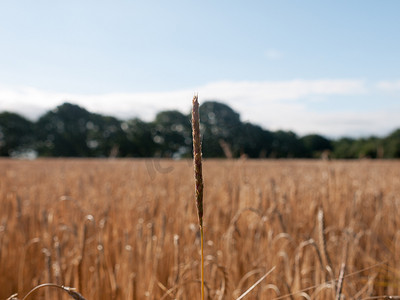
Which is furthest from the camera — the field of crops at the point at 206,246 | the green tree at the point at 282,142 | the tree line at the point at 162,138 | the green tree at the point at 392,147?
the green tree at the point at 392,147

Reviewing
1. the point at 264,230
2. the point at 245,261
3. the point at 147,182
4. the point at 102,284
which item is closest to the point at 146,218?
the point at 264,230

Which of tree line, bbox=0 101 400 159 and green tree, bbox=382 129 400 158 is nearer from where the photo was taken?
tree line, bbox=0 101 400 159

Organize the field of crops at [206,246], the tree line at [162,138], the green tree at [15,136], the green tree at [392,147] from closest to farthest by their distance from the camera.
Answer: the field of crops at [206,246]
the tree line at [162,138]
the green tree at [15,136]
the green tree at [392,147]

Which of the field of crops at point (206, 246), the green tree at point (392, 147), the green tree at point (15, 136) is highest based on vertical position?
the green tree at point (15, 136)

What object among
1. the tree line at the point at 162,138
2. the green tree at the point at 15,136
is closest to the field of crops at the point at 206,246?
the tree line at the point at 162,138

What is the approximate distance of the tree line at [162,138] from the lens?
240 centimetres

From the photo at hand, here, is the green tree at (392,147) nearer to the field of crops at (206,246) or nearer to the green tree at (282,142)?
the green tree at (282,142)

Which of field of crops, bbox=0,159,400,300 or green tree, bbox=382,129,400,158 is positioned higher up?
green tree, bbox=382,129,400,158

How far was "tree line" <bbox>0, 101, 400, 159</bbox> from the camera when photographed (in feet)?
7.89

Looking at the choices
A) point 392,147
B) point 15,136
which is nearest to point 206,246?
point 15,136

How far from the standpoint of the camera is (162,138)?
12.3 ft

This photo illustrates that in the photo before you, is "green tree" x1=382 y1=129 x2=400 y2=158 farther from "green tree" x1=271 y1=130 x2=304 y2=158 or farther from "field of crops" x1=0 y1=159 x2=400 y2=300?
"field of crops" x1=0 y1=159 x2=400 y2=300

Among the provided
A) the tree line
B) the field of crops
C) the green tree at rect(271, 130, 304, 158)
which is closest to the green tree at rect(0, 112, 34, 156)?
the tree line

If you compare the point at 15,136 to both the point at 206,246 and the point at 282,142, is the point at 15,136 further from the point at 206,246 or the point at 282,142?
the point at 206,246
